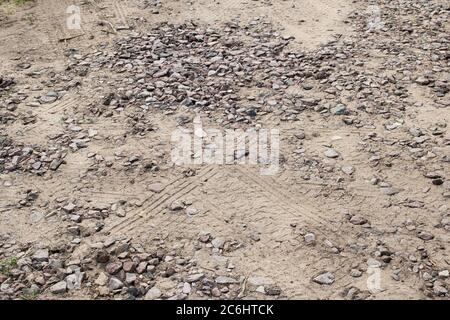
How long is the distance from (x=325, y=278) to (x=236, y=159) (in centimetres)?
190

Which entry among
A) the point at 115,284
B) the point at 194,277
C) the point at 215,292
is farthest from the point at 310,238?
the point at 115,284

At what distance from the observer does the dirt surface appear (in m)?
4.95

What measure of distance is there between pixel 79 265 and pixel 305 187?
2506 mm

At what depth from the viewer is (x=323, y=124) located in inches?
261

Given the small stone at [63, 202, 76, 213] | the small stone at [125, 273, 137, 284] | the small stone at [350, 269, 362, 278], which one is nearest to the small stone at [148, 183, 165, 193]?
the small stone at [63, 202, 76, 213]

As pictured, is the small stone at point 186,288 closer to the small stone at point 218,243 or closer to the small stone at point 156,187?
the small stone at point 218,243

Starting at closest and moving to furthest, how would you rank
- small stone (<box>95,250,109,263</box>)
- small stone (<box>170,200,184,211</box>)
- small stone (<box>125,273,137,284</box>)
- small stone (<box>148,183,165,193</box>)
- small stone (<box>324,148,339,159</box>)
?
small stone (<box>125,273,137,284</box>)
small stone (<box>95,250,109,263</box>)
small stone (<box>170,200,184,211</box>)
small stone (<box>148,183,165,193</box>)
small stone (<box>324,148,339,159</box>)

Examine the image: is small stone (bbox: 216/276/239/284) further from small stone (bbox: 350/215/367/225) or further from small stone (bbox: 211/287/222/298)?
small stone (bbox: 350/215/367/225)

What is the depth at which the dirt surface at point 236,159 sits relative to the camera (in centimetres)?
495

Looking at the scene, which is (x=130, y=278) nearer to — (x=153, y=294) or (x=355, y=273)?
(x=153, y=294)

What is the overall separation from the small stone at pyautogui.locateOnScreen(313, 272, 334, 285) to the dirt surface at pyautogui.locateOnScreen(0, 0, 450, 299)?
1 cm

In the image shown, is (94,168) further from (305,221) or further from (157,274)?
(305,221)
